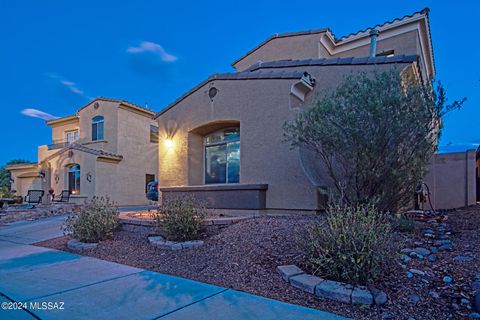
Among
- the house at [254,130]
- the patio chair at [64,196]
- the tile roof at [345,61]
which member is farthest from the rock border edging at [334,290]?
the patio chair at [64,196]

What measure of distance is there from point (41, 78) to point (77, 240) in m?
48.4

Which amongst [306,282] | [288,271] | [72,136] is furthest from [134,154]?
[306,282]

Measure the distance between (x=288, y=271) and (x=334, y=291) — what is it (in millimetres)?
811

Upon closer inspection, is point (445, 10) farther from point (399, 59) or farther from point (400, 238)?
point (400, 238)

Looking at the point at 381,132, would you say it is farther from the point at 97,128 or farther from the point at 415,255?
the point at 97,128

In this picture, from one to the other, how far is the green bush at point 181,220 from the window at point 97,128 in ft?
59.5

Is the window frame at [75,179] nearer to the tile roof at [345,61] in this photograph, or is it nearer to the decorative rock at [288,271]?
the tile roof at [345,61]

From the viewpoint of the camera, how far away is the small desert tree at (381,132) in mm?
5949

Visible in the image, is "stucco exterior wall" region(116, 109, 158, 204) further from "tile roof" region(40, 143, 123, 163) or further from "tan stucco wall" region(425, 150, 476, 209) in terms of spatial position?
"tan stucco wall" region(425, 150, 476, 209)

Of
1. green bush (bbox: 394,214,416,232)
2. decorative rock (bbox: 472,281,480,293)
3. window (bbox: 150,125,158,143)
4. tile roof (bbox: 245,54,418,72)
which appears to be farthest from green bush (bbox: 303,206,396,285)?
window (bbox: 150,125,158,143)

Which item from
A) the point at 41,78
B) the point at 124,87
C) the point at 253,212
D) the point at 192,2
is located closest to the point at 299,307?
the point at 253,212

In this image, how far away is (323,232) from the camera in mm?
4492

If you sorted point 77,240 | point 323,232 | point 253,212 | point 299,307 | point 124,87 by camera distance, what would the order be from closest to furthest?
point 299,307
point 323,232
point 77,240
point 253,212
point 124,87

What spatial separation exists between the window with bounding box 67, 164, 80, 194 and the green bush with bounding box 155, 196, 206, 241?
58.4 ft
